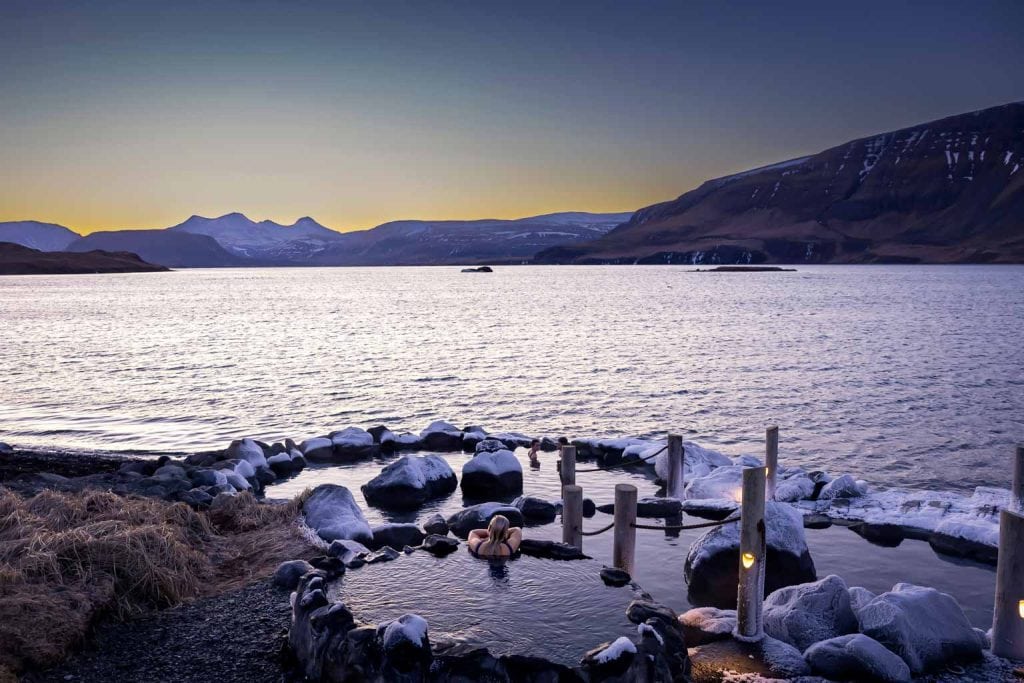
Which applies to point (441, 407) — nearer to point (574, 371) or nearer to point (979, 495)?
point (574, 371)

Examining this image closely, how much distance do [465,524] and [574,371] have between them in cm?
2748

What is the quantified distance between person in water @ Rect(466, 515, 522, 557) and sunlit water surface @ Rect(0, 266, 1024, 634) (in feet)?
1.31

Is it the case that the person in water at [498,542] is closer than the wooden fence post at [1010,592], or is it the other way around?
the wooden fence post at [1010,592]

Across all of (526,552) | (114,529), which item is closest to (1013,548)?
(526,552)

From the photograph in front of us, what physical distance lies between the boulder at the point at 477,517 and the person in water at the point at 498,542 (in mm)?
2142

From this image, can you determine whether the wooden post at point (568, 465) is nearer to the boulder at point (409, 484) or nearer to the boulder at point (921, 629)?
the boulder at point (409, 484)

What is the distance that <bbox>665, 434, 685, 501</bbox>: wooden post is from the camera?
58.8 feet

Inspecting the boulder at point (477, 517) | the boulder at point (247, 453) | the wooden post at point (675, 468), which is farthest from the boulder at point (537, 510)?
the boulder at point (247, 453)

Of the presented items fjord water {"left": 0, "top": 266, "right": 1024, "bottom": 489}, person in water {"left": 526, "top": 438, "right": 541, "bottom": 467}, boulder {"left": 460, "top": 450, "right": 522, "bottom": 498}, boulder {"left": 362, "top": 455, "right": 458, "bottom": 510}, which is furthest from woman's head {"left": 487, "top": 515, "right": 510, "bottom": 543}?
fjord water {"left": 0, "top": 266, "right": 1024, "bottom": 489}

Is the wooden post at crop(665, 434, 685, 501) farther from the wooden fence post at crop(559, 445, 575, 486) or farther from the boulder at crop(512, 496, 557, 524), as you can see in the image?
the wooden fence post at crop(559, 445, 575, 486)

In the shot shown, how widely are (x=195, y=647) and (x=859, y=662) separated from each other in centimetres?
879

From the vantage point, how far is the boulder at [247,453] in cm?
2077

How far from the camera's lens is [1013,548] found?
400 inches

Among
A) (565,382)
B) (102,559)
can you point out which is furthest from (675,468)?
(565,382)
